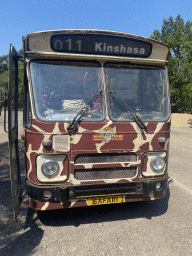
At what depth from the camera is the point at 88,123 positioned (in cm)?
334

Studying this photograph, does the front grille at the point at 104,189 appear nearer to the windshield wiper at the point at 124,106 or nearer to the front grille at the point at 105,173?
the front grille at the point at 105,173

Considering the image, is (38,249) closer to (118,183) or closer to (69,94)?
(118,183)

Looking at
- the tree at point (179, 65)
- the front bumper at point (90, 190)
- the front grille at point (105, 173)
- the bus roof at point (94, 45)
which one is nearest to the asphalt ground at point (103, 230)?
the front bumper at point (90, 190)

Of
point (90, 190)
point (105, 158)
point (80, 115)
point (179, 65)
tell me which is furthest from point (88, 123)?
point (179, 65)

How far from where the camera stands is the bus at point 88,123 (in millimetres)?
3264

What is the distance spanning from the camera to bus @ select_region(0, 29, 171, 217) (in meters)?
3.26

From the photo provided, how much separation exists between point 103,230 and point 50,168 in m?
1.26

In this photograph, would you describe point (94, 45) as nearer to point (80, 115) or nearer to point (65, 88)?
point (65, 88)

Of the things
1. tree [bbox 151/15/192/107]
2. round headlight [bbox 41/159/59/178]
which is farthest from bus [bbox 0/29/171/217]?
tree [bbox 151/15/192/107]

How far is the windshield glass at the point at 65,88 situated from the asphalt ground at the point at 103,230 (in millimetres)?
1697

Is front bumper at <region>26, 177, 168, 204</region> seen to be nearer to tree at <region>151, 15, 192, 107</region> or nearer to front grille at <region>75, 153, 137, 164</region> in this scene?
front grille at <region>75, 153, 137, 164</region>

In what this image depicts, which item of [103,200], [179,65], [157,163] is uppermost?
[179,65]

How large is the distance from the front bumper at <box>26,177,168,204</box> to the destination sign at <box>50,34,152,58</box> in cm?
201

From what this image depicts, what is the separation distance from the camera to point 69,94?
351cm
